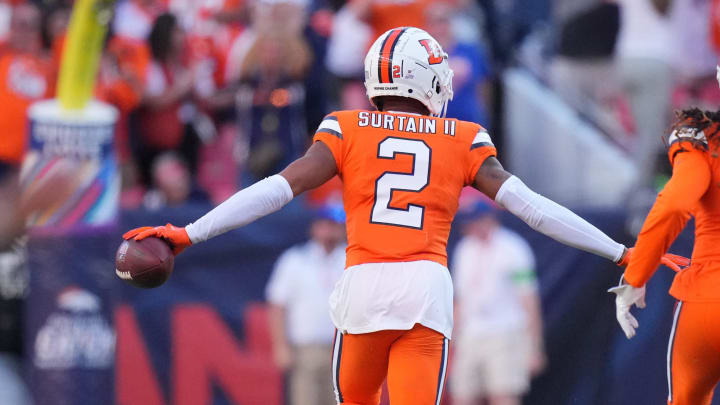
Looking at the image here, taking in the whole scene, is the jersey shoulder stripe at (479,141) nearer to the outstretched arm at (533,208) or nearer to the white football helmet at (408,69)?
the outstretched arm at (533,208)

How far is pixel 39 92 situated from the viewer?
30.9 ft

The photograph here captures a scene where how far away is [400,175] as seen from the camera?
504 cm

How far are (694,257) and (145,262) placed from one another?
242 cm

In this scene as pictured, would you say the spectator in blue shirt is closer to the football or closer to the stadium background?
the stadium background

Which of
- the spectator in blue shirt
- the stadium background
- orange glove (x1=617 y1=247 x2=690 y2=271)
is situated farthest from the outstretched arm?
the spectator in blue shirt

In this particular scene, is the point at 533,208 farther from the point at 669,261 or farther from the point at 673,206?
the point at 669,261

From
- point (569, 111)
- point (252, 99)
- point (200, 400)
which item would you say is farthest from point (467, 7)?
point (200, 400)

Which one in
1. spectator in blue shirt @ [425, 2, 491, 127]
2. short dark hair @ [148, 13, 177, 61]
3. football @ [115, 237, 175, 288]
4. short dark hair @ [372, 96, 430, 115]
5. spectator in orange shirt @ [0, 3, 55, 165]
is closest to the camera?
football @ [115, 237, 175, 288]

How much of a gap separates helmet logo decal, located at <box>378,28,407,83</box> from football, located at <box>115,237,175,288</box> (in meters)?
1.19

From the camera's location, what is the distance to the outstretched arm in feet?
16.7

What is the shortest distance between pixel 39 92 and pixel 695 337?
6006mm

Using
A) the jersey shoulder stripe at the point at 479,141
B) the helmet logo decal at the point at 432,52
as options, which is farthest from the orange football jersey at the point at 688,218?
the helmet logo decal at the point at 432,52

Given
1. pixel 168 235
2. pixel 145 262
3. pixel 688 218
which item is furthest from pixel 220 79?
pixel 688 218

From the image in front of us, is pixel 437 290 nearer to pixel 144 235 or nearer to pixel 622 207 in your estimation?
pixel 144 235
